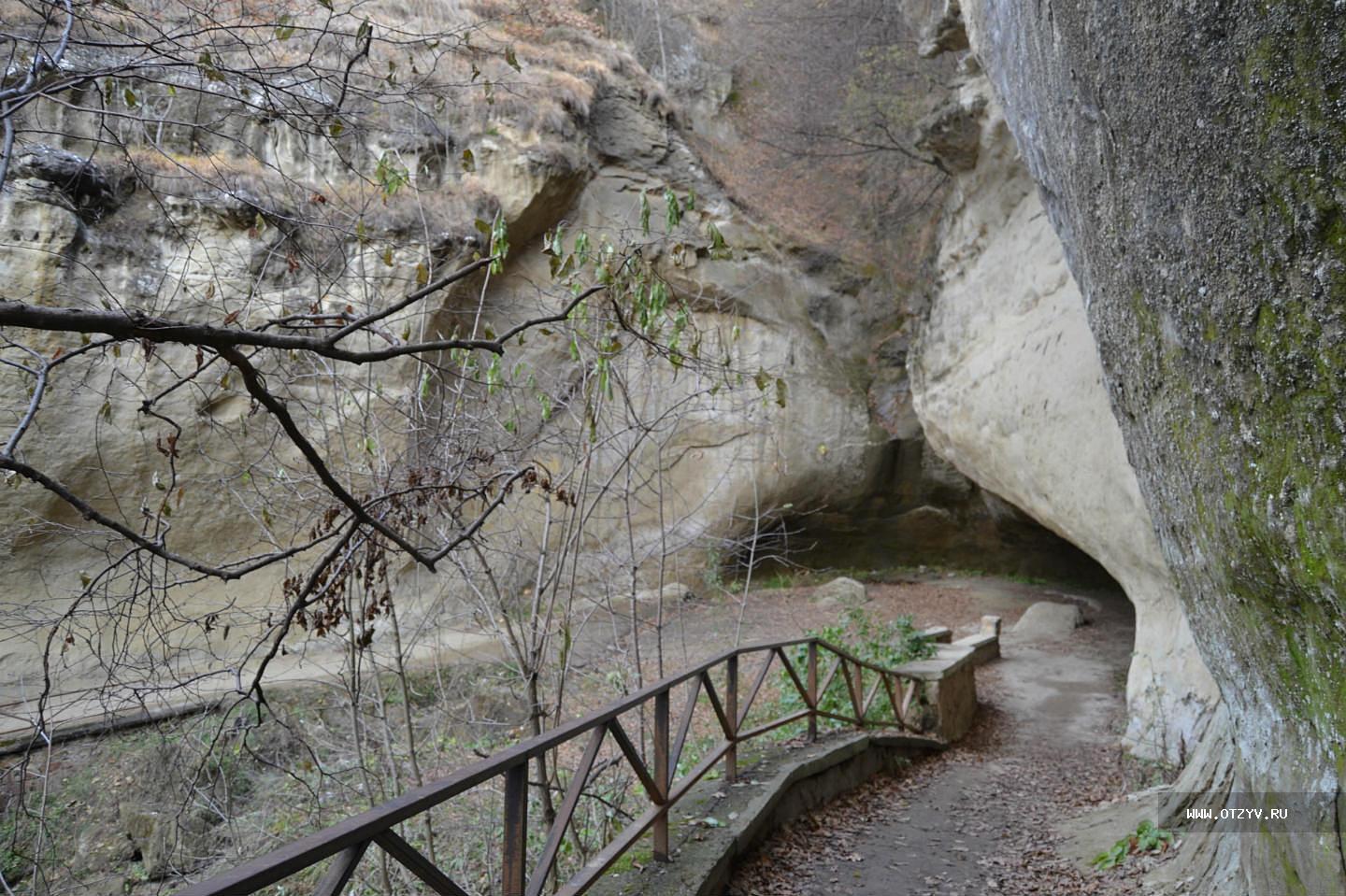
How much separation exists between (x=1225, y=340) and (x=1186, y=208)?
1.64 ft

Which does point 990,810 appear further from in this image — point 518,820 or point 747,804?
point 518,820

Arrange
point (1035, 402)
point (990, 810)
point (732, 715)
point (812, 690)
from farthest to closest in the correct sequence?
1. point (1035, 402)
2. point (990, 810)
3. point (812, 690)
4. point (732, 715)


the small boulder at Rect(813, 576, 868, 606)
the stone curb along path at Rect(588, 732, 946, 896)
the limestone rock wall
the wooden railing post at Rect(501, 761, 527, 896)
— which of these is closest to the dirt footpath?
the stone curb along path at Rect(588, 732, 946, 896)

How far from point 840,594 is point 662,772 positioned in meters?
12.0

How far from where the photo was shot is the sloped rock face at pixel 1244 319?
7.59 feet

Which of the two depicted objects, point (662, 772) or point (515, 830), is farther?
point (662, 772)

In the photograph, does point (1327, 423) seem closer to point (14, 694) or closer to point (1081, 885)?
point (1081, 885)

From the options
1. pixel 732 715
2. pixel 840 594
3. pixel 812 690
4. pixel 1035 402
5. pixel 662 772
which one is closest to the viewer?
pixel 662 772

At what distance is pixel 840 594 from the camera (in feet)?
50.9

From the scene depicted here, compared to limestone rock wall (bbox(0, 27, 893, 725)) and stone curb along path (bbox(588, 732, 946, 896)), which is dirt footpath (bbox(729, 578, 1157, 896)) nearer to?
stone curb along path (bbox(588, 732, 946, 896))

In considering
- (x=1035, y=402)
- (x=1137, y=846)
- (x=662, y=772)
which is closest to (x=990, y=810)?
(x=1137, y=846)

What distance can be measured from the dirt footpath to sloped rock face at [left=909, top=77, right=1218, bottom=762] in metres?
1.15

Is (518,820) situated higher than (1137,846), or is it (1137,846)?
(518,820)

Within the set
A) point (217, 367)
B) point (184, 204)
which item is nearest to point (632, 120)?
point (184, 204)
